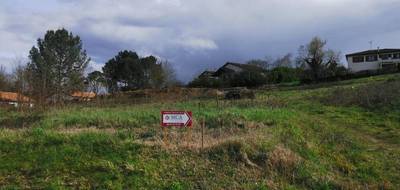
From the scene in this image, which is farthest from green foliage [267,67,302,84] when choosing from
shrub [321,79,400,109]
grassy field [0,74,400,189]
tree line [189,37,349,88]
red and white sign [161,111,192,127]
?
red and white sign [161,111,192,127]

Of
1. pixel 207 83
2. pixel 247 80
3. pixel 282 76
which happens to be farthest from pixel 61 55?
pixel 282 76

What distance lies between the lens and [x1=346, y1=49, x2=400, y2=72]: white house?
83188 millimetres

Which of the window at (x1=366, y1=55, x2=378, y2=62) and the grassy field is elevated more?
the window at (x1=366, y1=55, x2=378, y2=62)

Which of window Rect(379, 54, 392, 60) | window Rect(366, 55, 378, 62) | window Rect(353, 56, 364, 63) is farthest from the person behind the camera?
window Rect(353, 56, 364, 63)

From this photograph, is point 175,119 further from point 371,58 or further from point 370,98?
point 371,58

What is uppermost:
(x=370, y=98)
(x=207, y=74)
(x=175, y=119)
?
(x=207, y=74)

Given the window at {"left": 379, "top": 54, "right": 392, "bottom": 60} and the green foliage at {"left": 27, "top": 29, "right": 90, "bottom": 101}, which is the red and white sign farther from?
the window at {"left": 379, "top": 54, "right": 392, "bottom": 60}

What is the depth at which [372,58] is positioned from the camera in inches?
3337

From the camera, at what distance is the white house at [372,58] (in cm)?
8319

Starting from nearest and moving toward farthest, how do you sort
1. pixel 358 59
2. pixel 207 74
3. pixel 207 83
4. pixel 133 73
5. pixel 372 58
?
1. pixel 207 83
2. pixel 133 73
3. pixel 207 74
4. pixel 372 58
5. pixel 358 59

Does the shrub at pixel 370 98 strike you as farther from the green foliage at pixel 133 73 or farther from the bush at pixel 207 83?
the green foliage at pixel 133 73

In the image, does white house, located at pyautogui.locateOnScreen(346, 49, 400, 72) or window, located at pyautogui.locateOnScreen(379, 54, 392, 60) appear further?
window, located at pyautogui.locateOnScreen(379, 54, 392, 60)

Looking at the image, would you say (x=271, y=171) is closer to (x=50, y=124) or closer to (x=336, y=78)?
(x=50, y=124)

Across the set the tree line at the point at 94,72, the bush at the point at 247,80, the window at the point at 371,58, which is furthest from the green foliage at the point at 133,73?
the window at the point at 371,58
